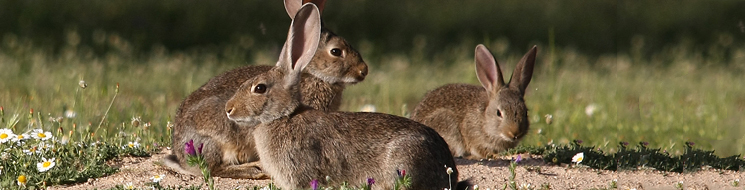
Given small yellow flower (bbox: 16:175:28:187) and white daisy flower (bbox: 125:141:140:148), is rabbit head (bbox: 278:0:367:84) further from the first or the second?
small yellow flower (bbox: 16:175:28:187)

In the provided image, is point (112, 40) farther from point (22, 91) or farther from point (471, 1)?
point (471, 1)

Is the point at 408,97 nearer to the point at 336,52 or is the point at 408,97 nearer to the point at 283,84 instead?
the point at 336,52

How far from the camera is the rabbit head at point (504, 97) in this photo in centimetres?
716

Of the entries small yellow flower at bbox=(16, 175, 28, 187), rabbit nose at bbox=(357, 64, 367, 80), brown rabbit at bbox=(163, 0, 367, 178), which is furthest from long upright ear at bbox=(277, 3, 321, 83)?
small yellow flower at bbox=(16, 175, 28, 187)

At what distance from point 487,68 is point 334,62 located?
1.38m

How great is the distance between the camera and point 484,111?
7.46 metres

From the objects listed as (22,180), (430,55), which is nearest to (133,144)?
(22,180)

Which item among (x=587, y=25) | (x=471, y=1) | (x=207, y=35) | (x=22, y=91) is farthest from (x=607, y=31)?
(x=22, y=91)

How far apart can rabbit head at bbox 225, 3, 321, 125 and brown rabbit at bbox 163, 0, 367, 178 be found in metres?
0.25

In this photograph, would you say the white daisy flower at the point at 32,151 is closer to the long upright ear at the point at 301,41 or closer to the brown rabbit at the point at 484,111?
the long upright ear at the point at 301,41

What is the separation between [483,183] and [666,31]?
1010 centimetres

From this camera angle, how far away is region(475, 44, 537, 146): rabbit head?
716 centimetres

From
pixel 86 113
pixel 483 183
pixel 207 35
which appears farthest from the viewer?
pixel 207 35

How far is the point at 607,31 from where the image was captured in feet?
48.9
